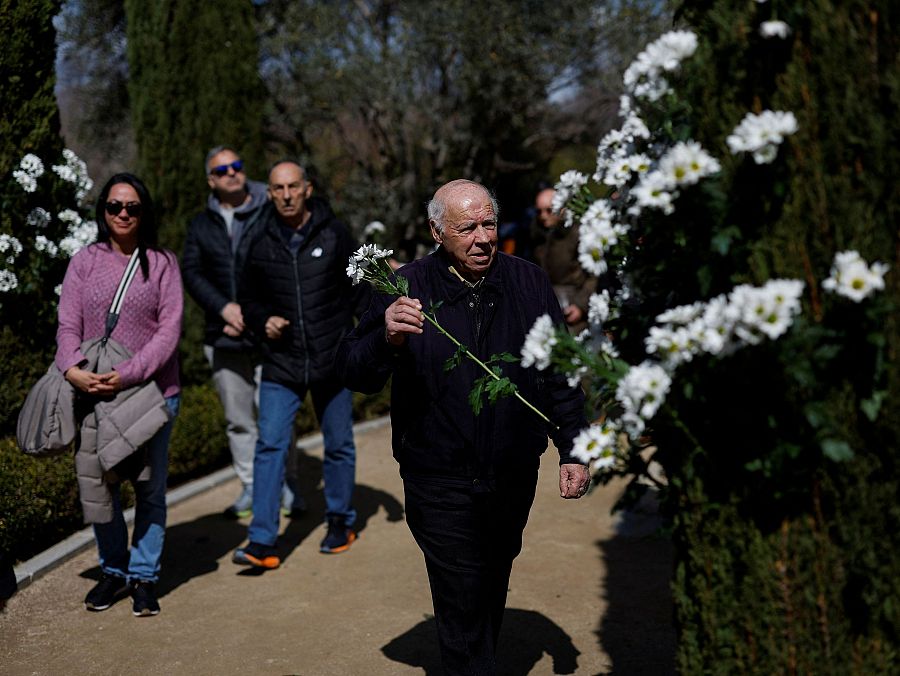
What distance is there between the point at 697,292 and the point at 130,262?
3.30 meters

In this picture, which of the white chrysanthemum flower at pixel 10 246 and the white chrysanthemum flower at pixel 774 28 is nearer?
the white chrysanthemum flower at pixel 774 28

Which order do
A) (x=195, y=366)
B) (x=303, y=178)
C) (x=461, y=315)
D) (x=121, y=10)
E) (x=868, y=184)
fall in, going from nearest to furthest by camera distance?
(x=868, y=184), (x=461, y=315), (x=303, y=178), (x=195, y=366), (x=121, y=10)

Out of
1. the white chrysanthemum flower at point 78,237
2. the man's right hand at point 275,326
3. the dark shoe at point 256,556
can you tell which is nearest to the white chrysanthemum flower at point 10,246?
the white chrysanthemum flower at point 78,237

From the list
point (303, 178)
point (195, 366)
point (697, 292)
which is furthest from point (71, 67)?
point (697, 292)

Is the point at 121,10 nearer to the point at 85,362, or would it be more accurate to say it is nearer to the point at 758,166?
the point at 85,362

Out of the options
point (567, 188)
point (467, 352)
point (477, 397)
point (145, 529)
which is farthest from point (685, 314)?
point (145, 529)

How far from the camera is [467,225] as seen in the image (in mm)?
3756

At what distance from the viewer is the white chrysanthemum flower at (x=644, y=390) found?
2.49 m

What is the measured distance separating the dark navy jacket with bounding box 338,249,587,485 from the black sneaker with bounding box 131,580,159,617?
199cm

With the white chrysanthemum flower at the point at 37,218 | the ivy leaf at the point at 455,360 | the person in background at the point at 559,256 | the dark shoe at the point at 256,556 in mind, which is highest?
the white chrysanthemum flower at the point at 37,218

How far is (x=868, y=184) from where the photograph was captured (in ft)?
8.06

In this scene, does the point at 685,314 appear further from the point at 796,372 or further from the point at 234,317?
the point at 234,317

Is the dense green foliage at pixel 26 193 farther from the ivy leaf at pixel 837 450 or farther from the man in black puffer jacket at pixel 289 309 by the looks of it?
the ivy leaf at pixel 837 450

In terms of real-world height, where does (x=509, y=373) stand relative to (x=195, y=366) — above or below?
above
